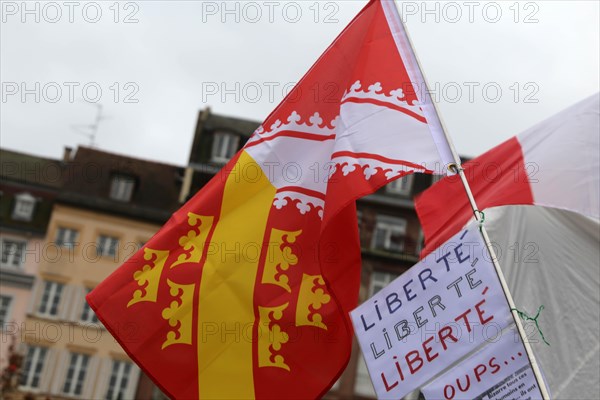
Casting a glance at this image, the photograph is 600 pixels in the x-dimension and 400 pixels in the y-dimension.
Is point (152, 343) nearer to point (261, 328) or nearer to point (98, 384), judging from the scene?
point (261, 328)

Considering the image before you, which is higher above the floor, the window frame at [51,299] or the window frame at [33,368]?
the window frame at [51,299]

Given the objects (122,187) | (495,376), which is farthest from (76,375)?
(495,376)

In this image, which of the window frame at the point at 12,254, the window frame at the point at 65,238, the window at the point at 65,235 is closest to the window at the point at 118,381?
the window frame at the point at 65,238

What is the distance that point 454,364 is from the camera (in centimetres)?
629

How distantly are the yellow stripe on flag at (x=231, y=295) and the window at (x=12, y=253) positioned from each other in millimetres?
40472

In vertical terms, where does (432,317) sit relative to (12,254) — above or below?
above

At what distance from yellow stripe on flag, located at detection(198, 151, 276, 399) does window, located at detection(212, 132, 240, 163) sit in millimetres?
38615

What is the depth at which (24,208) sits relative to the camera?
47.9 meters

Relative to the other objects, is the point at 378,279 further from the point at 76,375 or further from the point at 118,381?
the point at 76,375

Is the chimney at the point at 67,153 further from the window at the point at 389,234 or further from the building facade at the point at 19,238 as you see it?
the window at the point at 389,234

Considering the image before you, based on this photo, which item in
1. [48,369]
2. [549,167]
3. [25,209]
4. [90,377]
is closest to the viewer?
[549,167]

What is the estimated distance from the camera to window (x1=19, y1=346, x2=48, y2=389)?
151ft

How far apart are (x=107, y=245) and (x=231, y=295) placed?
40.2 meters

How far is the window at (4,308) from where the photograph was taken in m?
46.6
